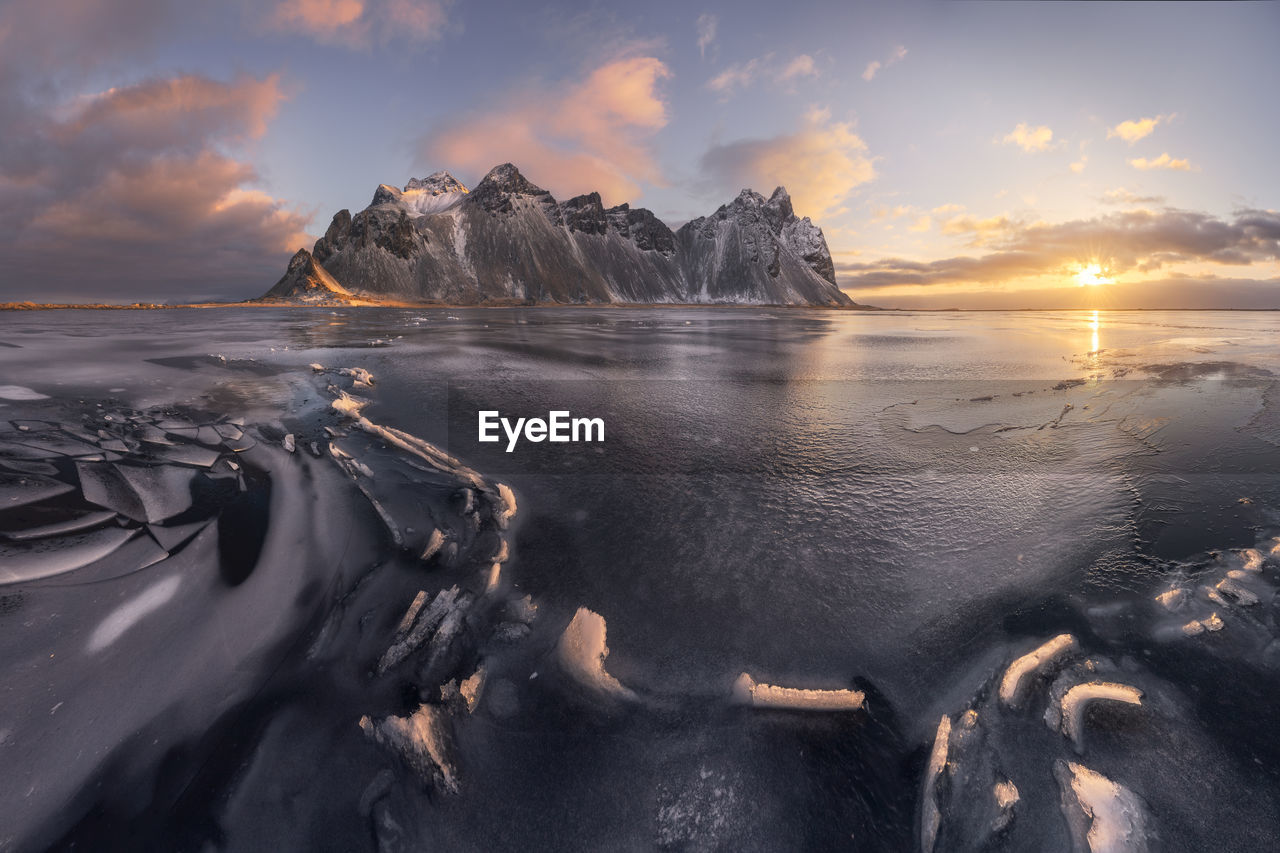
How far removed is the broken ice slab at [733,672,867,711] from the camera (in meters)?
4.39

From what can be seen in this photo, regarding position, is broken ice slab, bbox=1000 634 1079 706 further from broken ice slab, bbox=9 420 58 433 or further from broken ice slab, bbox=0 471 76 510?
broken ice slab, bbox=9 420 58 433

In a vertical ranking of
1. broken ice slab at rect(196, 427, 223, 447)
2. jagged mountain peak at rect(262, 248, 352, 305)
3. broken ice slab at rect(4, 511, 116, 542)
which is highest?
jagged mountain peak at rect(262, 248, 352, 305)

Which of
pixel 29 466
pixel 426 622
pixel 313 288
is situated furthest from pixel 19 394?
pixel 313 288

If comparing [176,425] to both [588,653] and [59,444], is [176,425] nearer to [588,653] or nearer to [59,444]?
[59,444]

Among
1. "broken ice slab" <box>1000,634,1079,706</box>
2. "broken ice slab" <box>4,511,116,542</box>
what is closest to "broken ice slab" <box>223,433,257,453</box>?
"broken ice slab" <box>4,511,116,542</box>

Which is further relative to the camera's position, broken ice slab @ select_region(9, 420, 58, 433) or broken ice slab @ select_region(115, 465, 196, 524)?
broken ice slab @ select_region(9, 420, 58, 433)

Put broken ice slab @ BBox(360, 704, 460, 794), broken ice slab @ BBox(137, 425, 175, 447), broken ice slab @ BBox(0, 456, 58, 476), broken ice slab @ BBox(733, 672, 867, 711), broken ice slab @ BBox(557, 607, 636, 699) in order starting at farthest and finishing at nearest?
broken ice slab @ BBox(137, 425, 175, 447)
broken ice slab @ BBox(0, 456, 58, 476)
broken ice slab @ BBox(557, 607, 636, 699)
broken ice slab @ BBox(733, 672, 867, 711)
broken ice slab @ BBox(360, 704, 460, 794)

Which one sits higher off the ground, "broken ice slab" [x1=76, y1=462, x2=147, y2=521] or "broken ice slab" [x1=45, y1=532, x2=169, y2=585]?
"broken ice slab" [x1=76, y1=462, x2=147, y2=521]

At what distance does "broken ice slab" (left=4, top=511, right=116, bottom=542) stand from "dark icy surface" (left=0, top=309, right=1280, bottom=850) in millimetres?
108

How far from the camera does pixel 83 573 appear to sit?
557 cm

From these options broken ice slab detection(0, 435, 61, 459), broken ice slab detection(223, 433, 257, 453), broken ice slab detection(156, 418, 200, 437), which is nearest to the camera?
broken ice slab detection(0, 435, 61, 459)

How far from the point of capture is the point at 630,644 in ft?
16.9

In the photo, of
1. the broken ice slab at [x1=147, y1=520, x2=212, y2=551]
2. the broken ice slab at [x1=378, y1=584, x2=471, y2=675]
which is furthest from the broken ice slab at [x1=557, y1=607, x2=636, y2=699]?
the broken ice slab at [x1=147, y1=520, x2=212, y2=551]

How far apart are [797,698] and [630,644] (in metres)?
1.78
